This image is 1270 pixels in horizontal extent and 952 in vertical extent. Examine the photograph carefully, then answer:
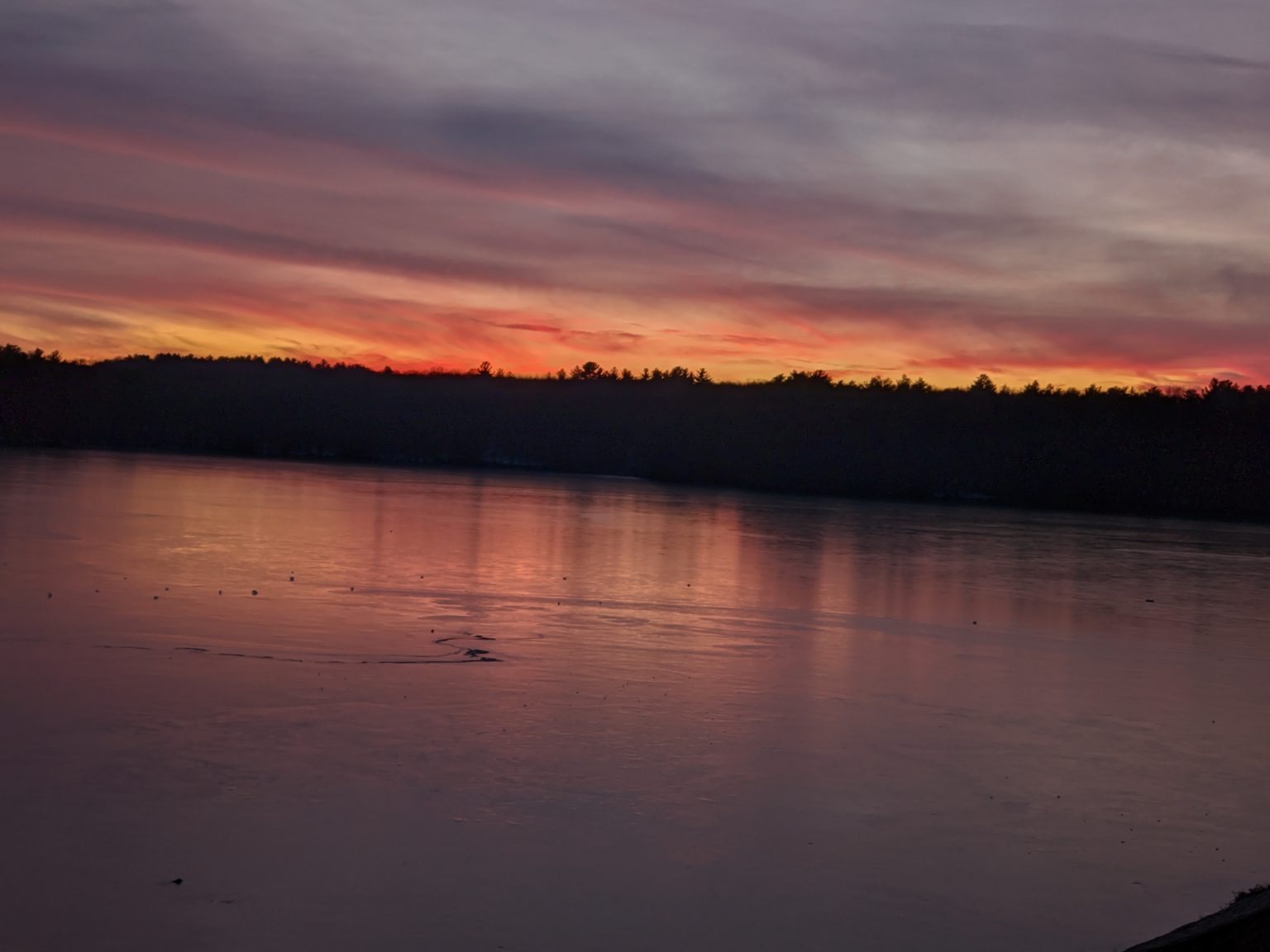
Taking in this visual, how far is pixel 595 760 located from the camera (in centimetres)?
659

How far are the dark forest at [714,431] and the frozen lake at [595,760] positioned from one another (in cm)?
4646

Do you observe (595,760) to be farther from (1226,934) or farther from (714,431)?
(714,431)

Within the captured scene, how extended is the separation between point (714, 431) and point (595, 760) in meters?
93.1

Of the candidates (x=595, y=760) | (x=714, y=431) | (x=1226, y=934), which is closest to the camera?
(x=1226, y=934)

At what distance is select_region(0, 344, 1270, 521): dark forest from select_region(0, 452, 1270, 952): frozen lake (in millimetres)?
46463

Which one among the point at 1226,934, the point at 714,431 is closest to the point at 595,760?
the point at 1226,934

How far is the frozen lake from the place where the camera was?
4.64m

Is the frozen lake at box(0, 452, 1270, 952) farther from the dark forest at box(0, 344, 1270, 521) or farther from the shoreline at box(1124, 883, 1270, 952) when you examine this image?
the dark forest at box(0, 344, 1270, 521)

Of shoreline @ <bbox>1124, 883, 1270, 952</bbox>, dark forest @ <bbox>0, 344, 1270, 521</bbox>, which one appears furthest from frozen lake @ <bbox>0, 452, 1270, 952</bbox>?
dark forest @ <bbox>0, 344, 1270, 521</bbox>

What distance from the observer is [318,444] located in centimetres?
9119

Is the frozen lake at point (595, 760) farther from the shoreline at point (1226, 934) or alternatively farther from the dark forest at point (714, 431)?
the dark forest at point (714, 431)

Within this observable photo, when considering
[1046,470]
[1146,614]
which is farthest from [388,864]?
[1046,470]

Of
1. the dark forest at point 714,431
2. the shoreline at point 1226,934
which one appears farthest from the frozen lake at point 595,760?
the dark forest at point 714,431

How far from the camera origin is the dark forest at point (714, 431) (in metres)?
70.6
